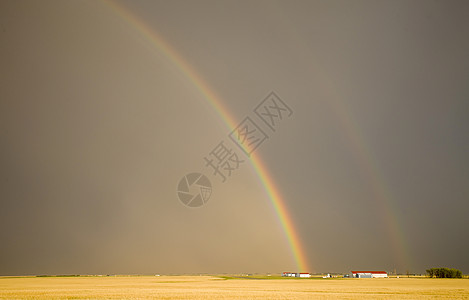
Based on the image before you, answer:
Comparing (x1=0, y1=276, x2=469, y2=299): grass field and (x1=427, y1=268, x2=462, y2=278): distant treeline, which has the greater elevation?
(x1=427, y1=268, x2=462, y2=278): distant treeline

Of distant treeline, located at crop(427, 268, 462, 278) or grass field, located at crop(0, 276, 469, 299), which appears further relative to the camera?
distant treeline, located at crop(427, 268, 462, 278)

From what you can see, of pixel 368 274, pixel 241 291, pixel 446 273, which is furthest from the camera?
pixel 368 274

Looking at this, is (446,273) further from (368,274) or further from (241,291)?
(241,291)

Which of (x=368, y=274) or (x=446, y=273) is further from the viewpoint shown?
(x=368, y=274)

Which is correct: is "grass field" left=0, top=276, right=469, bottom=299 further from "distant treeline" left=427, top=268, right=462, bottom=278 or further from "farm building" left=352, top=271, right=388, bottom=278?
"farm building" left=352, top=271, right=388, bottom=278

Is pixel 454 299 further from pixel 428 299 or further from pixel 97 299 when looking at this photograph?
pixel 97 299

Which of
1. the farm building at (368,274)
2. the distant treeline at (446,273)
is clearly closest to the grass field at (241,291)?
the distant treeline at (446,273)

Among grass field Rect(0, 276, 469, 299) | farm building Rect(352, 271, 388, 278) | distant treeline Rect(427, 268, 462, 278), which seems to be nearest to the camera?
grass field Rect(0, 276, 469, 299)

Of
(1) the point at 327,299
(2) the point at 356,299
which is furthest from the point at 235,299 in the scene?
(2) the point at 356,299

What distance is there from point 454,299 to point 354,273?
160m

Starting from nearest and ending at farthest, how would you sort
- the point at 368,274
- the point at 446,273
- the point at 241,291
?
the point at 241,291 → the point at 446,273 → the point at 368,274

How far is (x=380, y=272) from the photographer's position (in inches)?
7692

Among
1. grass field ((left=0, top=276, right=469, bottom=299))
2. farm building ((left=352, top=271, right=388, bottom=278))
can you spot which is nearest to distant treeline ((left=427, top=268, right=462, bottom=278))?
farm building ((left=352, top=271, right=388, bottom=278))

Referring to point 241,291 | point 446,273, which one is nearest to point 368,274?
point 446,273
